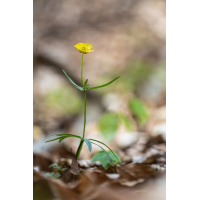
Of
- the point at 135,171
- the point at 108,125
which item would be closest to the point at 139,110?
the point at 108,125

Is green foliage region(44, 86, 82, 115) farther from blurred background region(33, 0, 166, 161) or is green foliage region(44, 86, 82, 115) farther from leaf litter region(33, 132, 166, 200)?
leaf litter region(33, 132, 166, 200)

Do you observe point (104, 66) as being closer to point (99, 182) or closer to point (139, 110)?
point (139, 110)

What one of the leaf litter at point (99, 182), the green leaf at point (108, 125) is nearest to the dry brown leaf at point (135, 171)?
the leaf litter at point (99, 182)

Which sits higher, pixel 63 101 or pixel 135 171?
pixel 63 101

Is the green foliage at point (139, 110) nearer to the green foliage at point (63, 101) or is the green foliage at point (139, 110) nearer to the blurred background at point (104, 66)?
the blurred background at point (104, 66)

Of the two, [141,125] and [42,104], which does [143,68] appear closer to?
[141,125]

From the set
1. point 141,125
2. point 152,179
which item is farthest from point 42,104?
Answer: point 152,179

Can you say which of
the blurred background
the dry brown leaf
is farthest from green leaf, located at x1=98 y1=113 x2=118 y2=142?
the dry brown leaf
